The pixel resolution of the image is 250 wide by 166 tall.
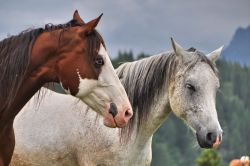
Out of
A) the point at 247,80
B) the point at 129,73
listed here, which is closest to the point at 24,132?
the point at 129,73

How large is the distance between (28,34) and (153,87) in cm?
276

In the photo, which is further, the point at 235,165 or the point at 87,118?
the point at 235,165

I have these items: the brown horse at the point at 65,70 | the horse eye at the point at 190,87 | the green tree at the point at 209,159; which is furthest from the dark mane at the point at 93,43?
the green tree at the point at 209,159

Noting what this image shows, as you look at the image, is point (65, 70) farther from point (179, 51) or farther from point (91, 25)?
point (179, 51)

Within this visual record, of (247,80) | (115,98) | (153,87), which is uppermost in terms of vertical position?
(115,98)

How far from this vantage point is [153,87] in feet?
32.3

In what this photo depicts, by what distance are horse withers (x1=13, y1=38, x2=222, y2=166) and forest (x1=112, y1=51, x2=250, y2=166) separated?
71.4 meters

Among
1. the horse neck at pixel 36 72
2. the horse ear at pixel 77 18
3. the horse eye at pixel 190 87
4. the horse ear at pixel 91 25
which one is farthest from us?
the horse eye at pixel 190 87

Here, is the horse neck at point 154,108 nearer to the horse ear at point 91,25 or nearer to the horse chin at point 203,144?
the horse chin at point 203,144

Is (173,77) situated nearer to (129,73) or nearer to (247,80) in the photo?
(129,73)

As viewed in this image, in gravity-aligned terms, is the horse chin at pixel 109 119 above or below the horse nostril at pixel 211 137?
above

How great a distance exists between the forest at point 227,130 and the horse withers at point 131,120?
71378 mm

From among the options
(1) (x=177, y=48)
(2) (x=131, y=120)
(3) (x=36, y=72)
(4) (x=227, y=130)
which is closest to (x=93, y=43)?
(3) (x=36, y=72)

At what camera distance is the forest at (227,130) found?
93.8m
